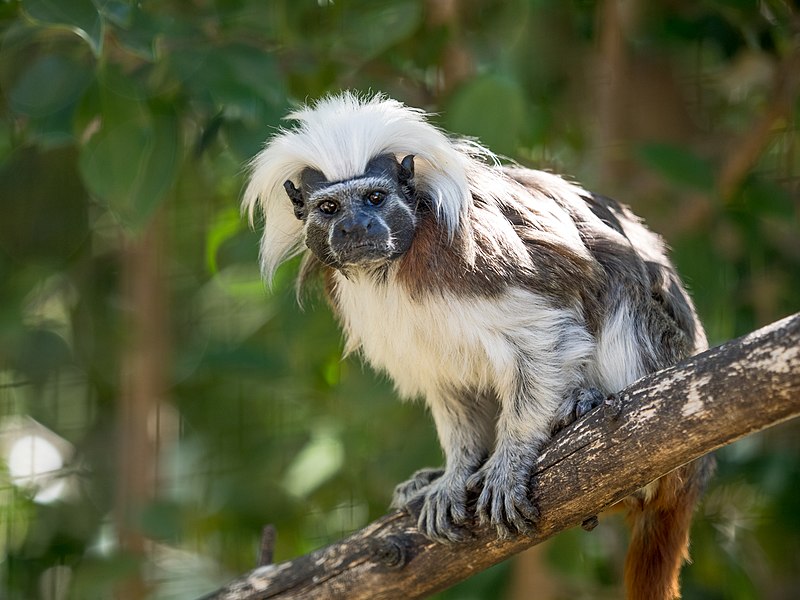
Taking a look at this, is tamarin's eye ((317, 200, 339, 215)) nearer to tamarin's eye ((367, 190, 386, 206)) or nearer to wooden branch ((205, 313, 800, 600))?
tamarin's eye ((367, 190, 386, 206))

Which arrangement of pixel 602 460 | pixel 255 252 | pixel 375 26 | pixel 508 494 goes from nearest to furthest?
pixel 602 460 < pixel 508 494 < pixel 255 252 < pixel 375 26

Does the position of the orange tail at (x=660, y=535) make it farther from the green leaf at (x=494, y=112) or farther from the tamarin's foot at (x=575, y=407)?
the green leaf at (x=494, y=112)

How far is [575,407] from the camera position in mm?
2670

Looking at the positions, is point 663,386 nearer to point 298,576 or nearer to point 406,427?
point 298,576

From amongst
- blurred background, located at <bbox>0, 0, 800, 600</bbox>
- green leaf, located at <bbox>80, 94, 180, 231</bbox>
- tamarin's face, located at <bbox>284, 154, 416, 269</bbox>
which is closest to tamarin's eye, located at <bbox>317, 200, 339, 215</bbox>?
tamarin's face, located at <bbox>284, 154, 416, 269</bbox>

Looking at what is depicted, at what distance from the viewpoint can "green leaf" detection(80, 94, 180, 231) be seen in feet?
9.43

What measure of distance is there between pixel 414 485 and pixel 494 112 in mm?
1065

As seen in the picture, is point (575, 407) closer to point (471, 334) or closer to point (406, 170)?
point (471, 334)

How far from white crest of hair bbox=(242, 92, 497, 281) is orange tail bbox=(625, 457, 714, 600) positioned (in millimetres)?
854

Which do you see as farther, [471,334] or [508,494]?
[471,334]

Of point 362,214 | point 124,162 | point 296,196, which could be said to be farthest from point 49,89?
point 362,214

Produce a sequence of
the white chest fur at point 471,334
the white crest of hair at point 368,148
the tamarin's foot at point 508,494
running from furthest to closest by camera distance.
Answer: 1. the white crest of hair at point 368,148
2. the white chest fur at point 471,334
3. the tamarin's foot at point 508,494

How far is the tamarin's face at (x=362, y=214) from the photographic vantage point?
108 inches

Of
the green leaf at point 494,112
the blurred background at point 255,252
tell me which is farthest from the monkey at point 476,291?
the blurred background at point 255,252
